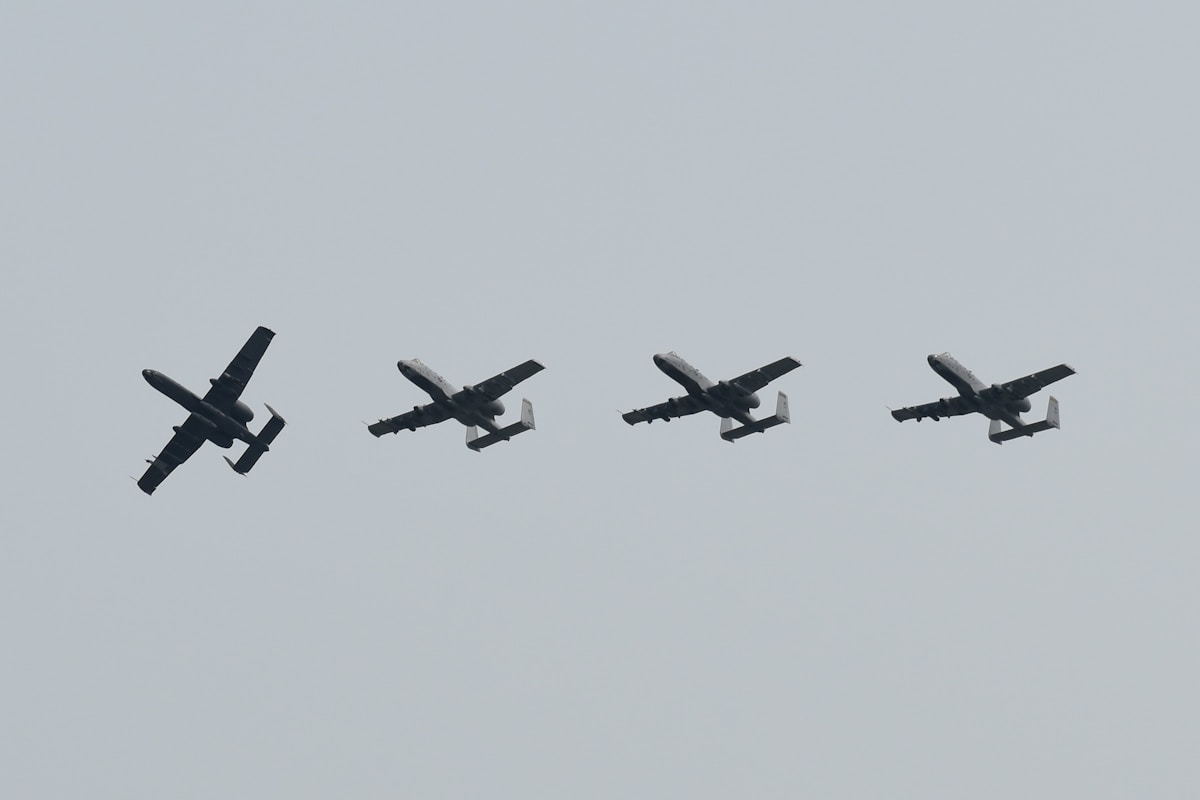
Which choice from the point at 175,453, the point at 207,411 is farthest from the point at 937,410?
the point at 175,453

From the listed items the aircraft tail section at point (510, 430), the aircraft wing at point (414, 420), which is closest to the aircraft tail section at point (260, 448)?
the aircraft wing at point (414, 420)

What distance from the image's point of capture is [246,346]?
11669 centimetres

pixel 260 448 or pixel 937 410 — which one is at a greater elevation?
pixel 937 410

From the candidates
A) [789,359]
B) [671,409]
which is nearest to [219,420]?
[671,409]

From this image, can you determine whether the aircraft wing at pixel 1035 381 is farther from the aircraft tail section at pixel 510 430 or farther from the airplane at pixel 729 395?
the aircraft tail section at pixel 510 430

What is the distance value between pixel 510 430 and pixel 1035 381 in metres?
32.5

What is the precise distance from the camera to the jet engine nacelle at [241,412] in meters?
118

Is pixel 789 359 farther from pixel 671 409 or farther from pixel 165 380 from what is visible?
pixel 165 380

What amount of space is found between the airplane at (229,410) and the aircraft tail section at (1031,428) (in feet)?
150

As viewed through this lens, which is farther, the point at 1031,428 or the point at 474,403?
the point at 1031,428

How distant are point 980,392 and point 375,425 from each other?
39.2m

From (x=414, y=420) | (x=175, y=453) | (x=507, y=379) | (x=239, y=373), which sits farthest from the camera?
(x=175, y=453)

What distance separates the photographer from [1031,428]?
118812 millimetres

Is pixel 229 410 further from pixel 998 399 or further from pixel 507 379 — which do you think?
pixel 998 399
